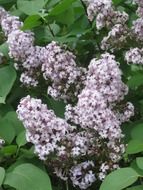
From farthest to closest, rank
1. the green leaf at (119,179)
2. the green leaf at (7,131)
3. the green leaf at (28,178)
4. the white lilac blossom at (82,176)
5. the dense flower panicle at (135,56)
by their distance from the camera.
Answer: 1. the dense flower panicle at (135,56)
2. the green leaf at (7,131)
3. the white lilac blossom at (82,176)
4. the green leaf at (28,178)
5. the green leaf at (119,179)

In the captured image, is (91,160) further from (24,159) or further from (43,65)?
(43,65)

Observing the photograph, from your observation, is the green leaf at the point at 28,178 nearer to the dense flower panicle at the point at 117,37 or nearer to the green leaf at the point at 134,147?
the green leaf at the point at 134,147

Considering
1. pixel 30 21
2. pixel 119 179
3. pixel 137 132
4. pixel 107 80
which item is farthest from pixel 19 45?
pixel 119 179

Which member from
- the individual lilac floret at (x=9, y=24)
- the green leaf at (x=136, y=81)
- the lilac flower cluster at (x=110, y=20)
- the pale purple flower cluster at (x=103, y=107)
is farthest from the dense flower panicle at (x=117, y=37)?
the individual lilac floret at (x=9, y=24)

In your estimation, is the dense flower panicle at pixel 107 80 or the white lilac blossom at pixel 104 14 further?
the white lilac blossom at pixel 104 14

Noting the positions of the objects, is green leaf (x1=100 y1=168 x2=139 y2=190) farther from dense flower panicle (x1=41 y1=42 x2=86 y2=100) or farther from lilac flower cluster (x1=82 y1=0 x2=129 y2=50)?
lilac flower cluster (x1=82 y1=0 x2=129 y2=50)

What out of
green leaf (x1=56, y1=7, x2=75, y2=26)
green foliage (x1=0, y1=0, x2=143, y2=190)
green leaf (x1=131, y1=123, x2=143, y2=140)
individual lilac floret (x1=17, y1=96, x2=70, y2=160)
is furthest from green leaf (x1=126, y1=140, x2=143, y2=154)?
green leaf (x1=56, y1=7, x2=75, y2=26)

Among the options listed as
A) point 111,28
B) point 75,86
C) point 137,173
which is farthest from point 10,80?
point 137,173

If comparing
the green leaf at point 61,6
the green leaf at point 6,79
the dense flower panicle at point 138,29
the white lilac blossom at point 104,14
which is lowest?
the green leaf at point 6,79
